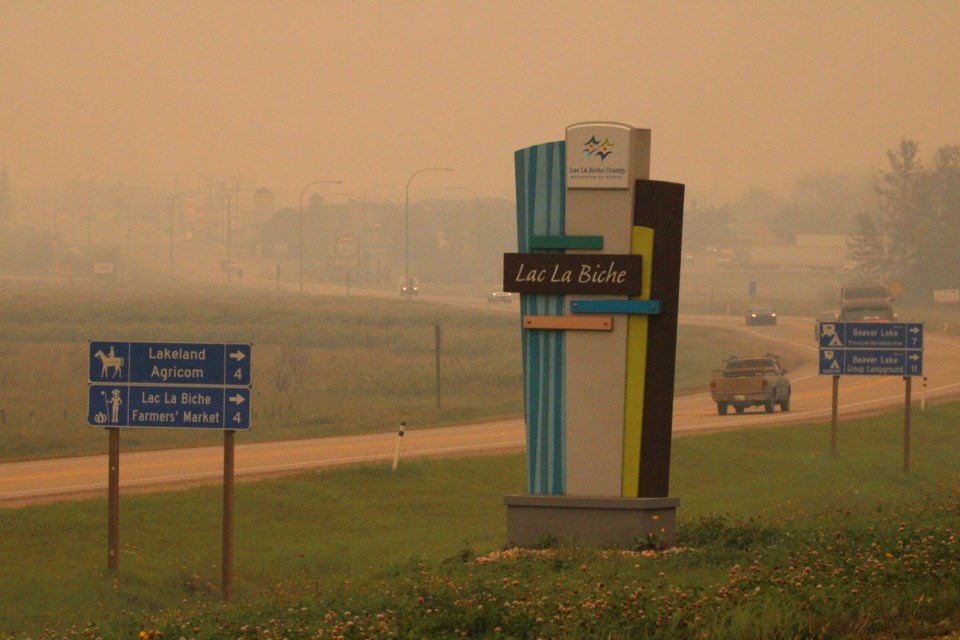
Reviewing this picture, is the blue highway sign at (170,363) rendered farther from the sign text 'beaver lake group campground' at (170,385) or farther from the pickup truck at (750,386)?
the pickup truck at (750,386)

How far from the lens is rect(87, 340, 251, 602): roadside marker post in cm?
1734

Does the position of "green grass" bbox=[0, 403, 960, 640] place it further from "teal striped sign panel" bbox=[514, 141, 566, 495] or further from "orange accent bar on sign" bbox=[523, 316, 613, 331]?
"orange accent bar on sign" bbox=[523, 316, 613, 331]

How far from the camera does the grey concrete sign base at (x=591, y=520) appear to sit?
661 inches

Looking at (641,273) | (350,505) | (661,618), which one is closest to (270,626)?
(661,618)

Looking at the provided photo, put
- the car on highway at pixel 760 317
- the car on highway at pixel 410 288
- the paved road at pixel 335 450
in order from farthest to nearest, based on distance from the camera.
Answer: the car on highway at pixel 410 288 → the car on highway at pixel 760 317 → the paved road at pixel 335 450

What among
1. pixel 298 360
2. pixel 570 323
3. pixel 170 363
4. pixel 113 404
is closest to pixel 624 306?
pixel 570 323

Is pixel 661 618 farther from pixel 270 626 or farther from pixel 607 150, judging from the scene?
pixel 607 150

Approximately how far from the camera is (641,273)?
1708 cm

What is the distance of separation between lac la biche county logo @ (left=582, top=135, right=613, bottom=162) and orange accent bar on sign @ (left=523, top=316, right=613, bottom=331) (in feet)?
6.51

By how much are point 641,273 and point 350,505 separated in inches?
462

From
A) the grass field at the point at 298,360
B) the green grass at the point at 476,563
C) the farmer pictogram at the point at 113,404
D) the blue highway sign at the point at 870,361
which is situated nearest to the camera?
the green grass at the point at 476,563

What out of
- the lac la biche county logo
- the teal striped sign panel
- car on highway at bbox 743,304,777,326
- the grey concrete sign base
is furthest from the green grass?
car on highway at bbox 743,304,777,326

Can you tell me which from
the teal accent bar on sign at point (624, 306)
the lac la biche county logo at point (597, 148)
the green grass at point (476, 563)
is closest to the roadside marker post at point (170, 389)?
the green grass at point (476, 563)

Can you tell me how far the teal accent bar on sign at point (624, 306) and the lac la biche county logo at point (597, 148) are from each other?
5.84 ft
